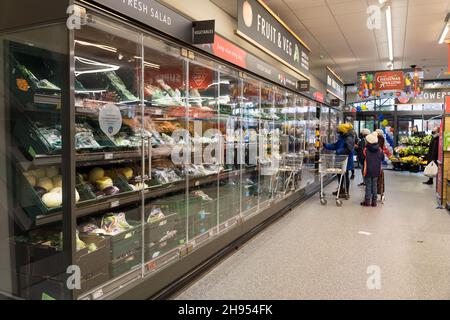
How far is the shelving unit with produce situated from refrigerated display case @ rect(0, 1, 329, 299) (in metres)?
10.4

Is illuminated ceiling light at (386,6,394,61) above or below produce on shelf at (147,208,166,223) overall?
above

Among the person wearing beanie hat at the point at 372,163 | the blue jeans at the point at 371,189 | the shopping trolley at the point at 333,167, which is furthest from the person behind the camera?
the shopping trolley at the point at 333,167

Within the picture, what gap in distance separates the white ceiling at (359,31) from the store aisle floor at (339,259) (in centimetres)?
337

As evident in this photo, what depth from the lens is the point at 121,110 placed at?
296 cm

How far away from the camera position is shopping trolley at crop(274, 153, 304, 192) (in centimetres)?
660

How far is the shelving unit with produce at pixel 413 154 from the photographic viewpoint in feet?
42.8

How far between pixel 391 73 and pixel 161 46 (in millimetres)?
8484

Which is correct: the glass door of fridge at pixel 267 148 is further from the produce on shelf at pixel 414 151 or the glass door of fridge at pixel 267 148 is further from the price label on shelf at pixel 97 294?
the produce on shelf at pixel 414 151

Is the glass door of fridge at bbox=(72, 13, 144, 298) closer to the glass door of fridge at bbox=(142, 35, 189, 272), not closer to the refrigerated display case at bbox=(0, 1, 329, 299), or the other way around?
the refrigerated display case at bbox=(0, 1, 329, 299)

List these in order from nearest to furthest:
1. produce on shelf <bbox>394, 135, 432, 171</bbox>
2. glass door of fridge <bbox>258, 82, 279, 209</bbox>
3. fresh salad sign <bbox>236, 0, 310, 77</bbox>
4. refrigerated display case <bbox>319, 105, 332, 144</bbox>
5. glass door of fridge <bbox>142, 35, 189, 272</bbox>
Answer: glass door of fridge <bbox>142, 35, 189, 272</bbox>
fresh salad sign <bbox>236, 0, 310, 77</bbox>
glass door of fridge <bbox>258, 82, 279, 209</bbox>
refrigerated display case <bbox>319, 105, 332, 144</bbox>
produce on shelf <bbox>394, 135, 432, 171</bbox>

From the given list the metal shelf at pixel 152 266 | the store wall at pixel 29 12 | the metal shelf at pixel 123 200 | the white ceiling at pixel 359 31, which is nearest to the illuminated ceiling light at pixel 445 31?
the white ceiling at pixel 359 31

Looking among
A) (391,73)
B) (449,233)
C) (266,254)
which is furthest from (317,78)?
(266,254)

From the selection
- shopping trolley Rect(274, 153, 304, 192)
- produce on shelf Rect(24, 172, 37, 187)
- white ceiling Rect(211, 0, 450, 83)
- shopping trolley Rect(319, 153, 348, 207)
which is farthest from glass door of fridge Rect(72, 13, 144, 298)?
shopping trolley Rect(319, 153, 348, 207)

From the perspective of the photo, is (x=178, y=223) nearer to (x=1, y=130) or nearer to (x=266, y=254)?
(x=266, y=254)
